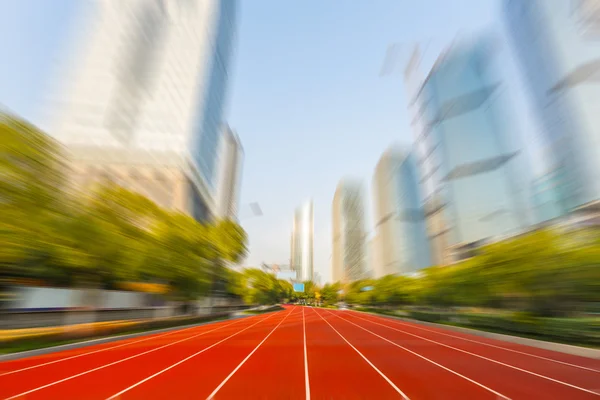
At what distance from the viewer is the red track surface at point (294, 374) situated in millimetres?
6180

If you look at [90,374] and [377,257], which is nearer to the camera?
[90,374]

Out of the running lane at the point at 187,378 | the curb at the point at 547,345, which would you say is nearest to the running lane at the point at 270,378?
the running lane at the point at 187,378

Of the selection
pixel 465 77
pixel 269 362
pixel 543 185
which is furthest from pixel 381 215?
pixel 269 362

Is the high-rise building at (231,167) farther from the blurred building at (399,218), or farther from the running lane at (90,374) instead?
the running lane at (90,374)

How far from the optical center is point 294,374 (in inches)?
300

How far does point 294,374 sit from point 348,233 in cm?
12684

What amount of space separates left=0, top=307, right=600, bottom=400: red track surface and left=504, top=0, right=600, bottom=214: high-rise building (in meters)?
32.0

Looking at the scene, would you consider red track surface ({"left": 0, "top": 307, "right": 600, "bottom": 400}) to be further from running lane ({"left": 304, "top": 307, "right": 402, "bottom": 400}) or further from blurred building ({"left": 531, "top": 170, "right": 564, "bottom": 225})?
blurred building ({"left": 531, "top": 170, "right": 564, "bottom": 225})

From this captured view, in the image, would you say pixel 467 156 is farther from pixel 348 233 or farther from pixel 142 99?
pixel 348 233

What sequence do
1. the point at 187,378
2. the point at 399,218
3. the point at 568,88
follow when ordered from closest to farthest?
the point at 187,378, the point at 568,88, the point at 399,218

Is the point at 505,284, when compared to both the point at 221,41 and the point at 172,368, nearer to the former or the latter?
the point at 172,368

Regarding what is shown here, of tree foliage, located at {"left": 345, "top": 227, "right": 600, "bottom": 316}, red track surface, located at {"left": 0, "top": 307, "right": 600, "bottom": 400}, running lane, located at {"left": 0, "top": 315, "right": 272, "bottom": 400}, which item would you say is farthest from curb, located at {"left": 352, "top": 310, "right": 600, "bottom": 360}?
running lane, located at {"left": 0, "top": 315, "right": 272, "bottom": 400}

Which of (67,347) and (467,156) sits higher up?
(467,156)

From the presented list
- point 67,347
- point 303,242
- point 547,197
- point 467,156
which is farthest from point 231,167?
point 67,347
